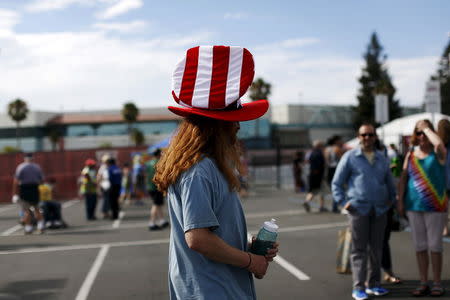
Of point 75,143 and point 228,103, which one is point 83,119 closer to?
point 75,143

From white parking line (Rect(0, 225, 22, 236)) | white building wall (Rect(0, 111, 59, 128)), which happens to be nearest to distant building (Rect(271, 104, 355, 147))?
white building wall (Rect(0, 111, 59, 128))

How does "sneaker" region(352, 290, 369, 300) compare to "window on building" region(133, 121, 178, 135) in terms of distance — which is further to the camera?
"window on building" region(133, 121, 178, 135)

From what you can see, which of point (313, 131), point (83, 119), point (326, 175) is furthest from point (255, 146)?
point (326, 175)

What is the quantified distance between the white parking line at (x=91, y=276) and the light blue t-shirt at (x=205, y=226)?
401cm

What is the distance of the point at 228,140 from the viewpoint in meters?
2.23

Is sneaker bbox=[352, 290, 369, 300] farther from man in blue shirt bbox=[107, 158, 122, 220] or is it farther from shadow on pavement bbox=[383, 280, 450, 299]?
man in blue shirt bbox=[107, 158, 122, 220]

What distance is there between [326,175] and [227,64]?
12.4 m

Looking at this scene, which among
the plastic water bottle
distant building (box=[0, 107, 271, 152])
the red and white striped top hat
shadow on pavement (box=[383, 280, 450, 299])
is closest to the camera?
the red and white striped top hat

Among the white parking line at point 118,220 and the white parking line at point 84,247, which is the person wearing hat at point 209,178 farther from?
the white parking line at point 118,220

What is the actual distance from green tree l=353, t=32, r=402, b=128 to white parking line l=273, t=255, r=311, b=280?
202ft

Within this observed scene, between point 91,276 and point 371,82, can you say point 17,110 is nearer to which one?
point 371,82

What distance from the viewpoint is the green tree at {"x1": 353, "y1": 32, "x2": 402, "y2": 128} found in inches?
2630

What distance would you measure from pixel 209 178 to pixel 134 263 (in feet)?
19.1

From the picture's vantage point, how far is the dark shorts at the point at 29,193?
11719mm
